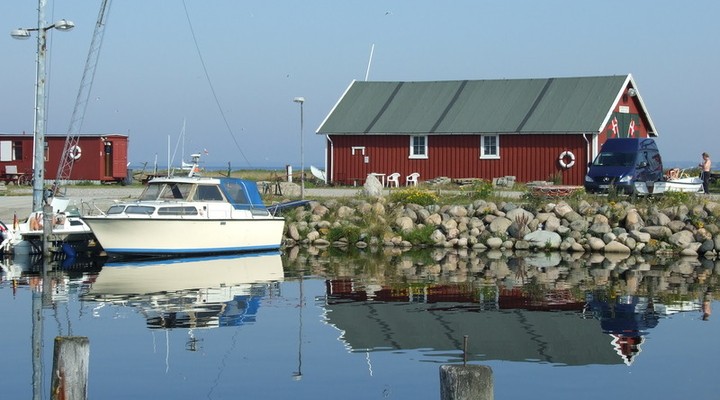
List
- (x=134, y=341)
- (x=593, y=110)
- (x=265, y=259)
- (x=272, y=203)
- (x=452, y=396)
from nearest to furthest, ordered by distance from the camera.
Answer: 1. (x=452, y=396)
2. (x=134, y=341)
3. (x=265, y=259)
4. (x=272, y=203)
5. (x=593, y=110)

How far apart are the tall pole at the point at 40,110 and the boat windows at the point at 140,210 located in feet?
8.01

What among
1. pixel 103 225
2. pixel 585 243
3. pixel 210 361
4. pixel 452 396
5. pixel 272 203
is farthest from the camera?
pixel 272 203

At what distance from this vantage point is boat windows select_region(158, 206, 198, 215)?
27875mm

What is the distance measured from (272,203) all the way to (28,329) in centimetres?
1903

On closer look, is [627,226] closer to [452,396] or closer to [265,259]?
[265,259]

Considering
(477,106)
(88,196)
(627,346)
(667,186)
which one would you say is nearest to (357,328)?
(627,346)

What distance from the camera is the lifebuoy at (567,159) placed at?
43.3m

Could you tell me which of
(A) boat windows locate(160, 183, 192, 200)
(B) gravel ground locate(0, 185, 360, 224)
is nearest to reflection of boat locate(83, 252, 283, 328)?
(A) boat windows locate(160, 183, 192, 200)

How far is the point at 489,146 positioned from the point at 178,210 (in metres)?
19.8

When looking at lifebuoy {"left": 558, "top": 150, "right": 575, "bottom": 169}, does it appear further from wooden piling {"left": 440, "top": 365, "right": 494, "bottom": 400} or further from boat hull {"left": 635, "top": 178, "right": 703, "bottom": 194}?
wooden piling {"left": 440, "top": 365, "right": 494, "bottom": 400}

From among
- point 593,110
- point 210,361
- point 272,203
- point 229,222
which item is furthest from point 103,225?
point 593,110

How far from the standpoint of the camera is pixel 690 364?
15.5 metres

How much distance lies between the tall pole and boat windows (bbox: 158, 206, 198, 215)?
3228 mm

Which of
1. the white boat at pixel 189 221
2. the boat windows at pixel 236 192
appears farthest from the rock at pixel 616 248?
the boat windows at pixel 236 192
